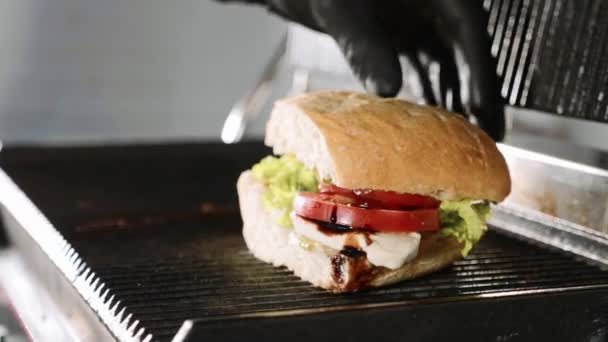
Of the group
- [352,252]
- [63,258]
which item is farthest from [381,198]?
[63,258]

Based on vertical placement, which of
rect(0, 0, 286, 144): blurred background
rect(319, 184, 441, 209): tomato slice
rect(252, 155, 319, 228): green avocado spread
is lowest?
rect(0, 0, 286, 144): blurred background

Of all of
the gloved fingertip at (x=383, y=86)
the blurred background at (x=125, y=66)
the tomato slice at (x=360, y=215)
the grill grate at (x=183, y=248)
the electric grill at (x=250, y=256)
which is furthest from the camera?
the blurred background at (x=125, y=66)

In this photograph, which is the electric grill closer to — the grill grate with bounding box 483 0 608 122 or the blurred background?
the grill grate with bounding box 483 0 608 122

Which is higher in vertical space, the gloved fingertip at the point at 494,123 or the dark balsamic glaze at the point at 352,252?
the gloved fingertip at the point at 494,123

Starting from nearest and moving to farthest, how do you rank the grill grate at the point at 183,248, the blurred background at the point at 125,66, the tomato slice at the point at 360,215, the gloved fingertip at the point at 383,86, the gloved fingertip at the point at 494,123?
the grill grate at the point at 183,248 → the tomato slice at the point at 360,215 → the gloved fingertip at the point at 383,86 → the gloved fingertip at the point at 494,123 → the blurred background at the point at 125,66

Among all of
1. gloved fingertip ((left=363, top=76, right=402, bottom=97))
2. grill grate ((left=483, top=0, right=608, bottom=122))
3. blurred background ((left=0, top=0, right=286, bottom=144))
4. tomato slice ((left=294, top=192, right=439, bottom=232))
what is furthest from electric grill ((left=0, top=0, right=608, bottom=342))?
blurred background ((left=0, top=0, right=286, bottom=144))

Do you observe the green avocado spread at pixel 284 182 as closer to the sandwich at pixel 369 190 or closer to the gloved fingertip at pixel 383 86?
the sandwich at pixel 369 190

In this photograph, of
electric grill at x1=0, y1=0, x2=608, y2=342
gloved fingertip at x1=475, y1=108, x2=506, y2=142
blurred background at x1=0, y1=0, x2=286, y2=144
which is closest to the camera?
electric grill at x1=0, y1=0, x2=608, y2=342

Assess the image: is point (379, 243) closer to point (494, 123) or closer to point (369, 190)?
point (369, 190)

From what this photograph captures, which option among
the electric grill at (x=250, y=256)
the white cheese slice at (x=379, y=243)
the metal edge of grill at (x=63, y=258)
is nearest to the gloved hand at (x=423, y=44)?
the electric grill at (x=250, y=256)
